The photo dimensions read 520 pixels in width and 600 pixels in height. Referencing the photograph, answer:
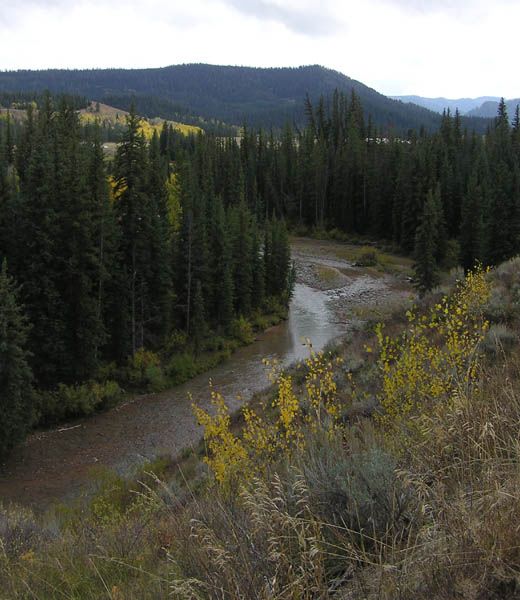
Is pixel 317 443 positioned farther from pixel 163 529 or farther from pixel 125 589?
pixel 125 589

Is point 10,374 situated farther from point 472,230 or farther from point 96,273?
point 472,230

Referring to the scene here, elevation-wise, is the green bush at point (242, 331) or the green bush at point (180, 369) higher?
the green bush at point (242, 331)

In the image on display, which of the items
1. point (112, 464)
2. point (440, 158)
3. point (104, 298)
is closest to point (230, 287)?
point (104, 298)

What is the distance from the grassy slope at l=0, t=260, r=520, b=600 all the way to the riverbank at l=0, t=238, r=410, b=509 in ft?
14.5

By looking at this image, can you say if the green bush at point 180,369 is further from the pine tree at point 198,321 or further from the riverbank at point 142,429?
the pine tree at point 198,321

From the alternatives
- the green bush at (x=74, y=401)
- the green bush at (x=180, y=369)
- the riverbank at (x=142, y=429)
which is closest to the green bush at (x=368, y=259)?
the riverbank at (x=142, y=429)

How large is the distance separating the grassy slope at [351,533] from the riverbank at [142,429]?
4.43 metres

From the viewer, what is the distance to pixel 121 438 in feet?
77.8

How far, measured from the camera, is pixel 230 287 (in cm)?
3753

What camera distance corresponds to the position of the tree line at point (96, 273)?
2527 cm

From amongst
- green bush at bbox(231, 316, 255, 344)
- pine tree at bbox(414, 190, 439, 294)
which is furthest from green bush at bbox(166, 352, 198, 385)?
pine tree at bbox(414, 190, 439, 294)

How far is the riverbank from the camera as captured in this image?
776 inches

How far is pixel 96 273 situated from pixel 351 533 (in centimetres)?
2623

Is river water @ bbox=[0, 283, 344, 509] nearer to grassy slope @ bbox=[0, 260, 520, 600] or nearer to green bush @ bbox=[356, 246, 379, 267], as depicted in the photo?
grassy slope @ bbox=[0, 260, 520, 600]
